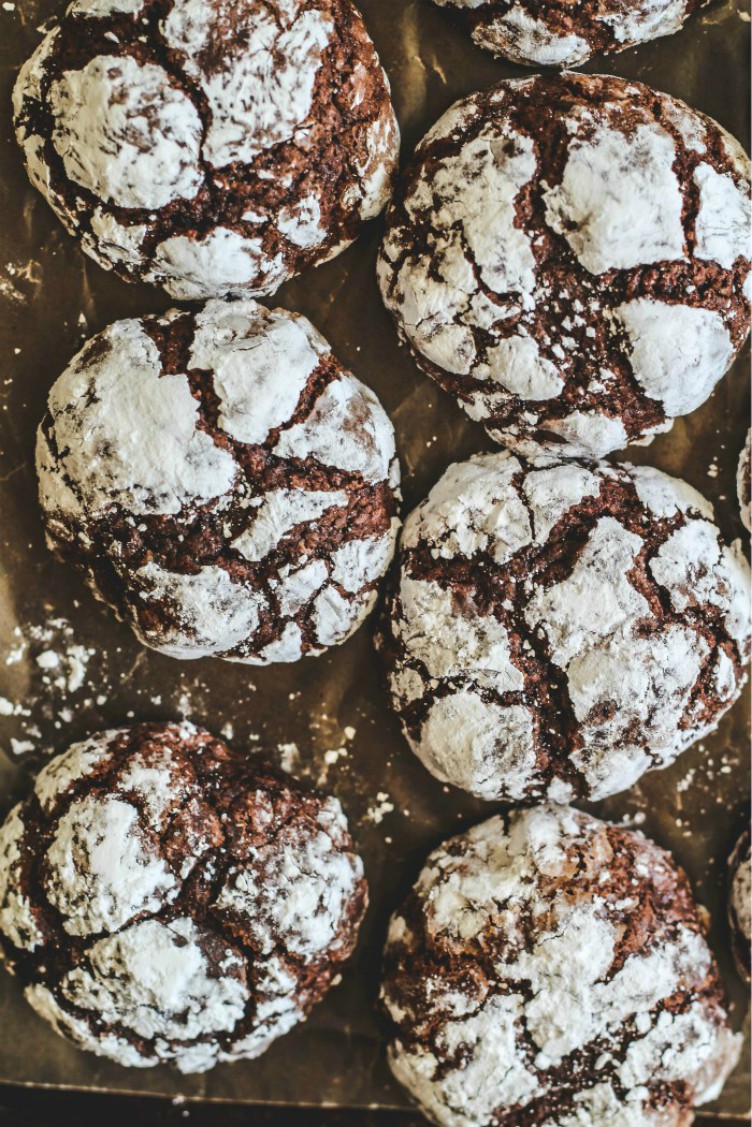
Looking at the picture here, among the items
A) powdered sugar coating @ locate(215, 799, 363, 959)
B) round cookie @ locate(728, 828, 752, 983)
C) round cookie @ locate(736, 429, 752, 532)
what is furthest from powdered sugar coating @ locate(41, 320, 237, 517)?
round cookie @ locate(728, 828, 752, 983)

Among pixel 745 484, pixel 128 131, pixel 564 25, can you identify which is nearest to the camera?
pixel 128 131

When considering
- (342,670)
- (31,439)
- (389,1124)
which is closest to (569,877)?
(342,670)

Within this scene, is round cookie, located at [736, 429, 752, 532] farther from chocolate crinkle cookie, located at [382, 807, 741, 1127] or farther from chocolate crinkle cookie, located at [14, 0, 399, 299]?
chocolate crinkle cookie, located at [14, 0, 399, 299]

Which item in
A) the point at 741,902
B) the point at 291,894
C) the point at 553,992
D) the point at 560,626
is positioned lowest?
the point at 741,902

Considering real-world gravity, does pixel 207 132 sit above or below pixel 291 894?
above

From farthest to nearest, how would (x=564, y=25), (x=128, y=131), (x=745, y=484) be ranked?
(x=745, y=484)
(x=564, y=25)
(x=128, y=131)

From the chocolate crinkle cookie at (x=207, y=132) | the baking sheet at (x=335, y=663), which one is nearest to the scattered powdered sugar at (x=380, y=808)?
the baking sheet at (x=335, y=663)

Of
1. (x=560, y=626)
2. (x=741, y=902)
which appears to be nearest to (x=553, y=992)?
(x=741, y=902)

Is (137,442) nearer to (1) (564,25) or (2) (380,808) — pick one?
(2) (380,808)
